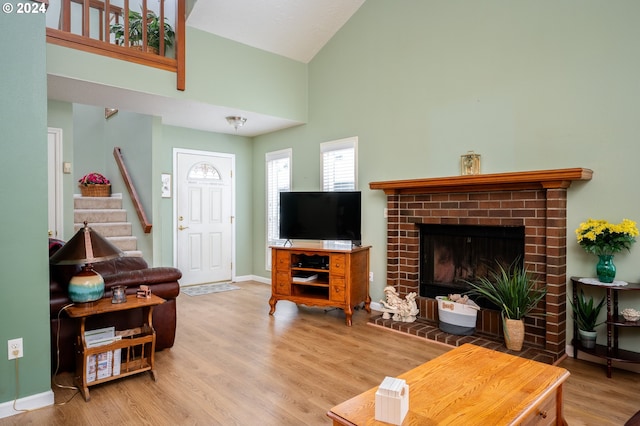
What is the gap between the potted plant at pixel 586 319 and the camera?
10.1ft

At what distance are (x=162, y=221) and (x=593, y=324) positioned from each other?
17.5ft

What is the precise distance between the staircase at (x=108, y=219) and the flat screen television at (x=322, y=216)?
237 cm

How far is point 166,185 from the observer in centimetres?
582

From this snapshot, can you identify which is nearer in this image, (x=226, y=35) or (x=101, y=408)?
(x=101, y=408)

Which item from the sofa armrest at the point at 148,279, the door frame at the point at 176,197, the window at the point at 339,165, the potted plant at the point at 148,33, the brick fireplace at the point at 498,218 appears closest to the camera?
the sofa armrest at the point at 148,279

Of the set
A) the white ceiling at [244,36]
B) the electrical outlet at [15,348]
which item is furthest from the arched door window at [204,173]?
the electrical outlet at [15,348]

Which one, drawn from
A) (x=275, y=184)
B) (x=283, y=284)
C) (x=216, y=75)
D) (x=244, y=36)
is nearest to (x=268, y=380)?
(x=283, y=284)

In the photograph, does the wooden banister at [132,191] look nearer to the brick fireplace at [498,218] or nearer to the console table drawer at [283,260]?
the console table drawer at [283,260]

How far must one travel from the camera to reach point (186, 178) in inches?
238

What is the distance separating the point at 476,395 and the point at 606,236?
198cm

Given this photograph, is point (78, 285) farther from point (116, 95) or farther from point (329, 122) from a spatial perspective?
point (329, 122)

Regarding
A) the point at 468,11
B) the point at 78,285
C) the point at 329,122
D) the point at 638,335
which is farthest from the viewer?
the point at 329,122

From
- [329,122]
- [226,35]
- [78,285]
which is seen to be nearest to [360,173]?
[329,122]

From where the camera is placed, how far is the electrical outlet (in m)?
2.34
